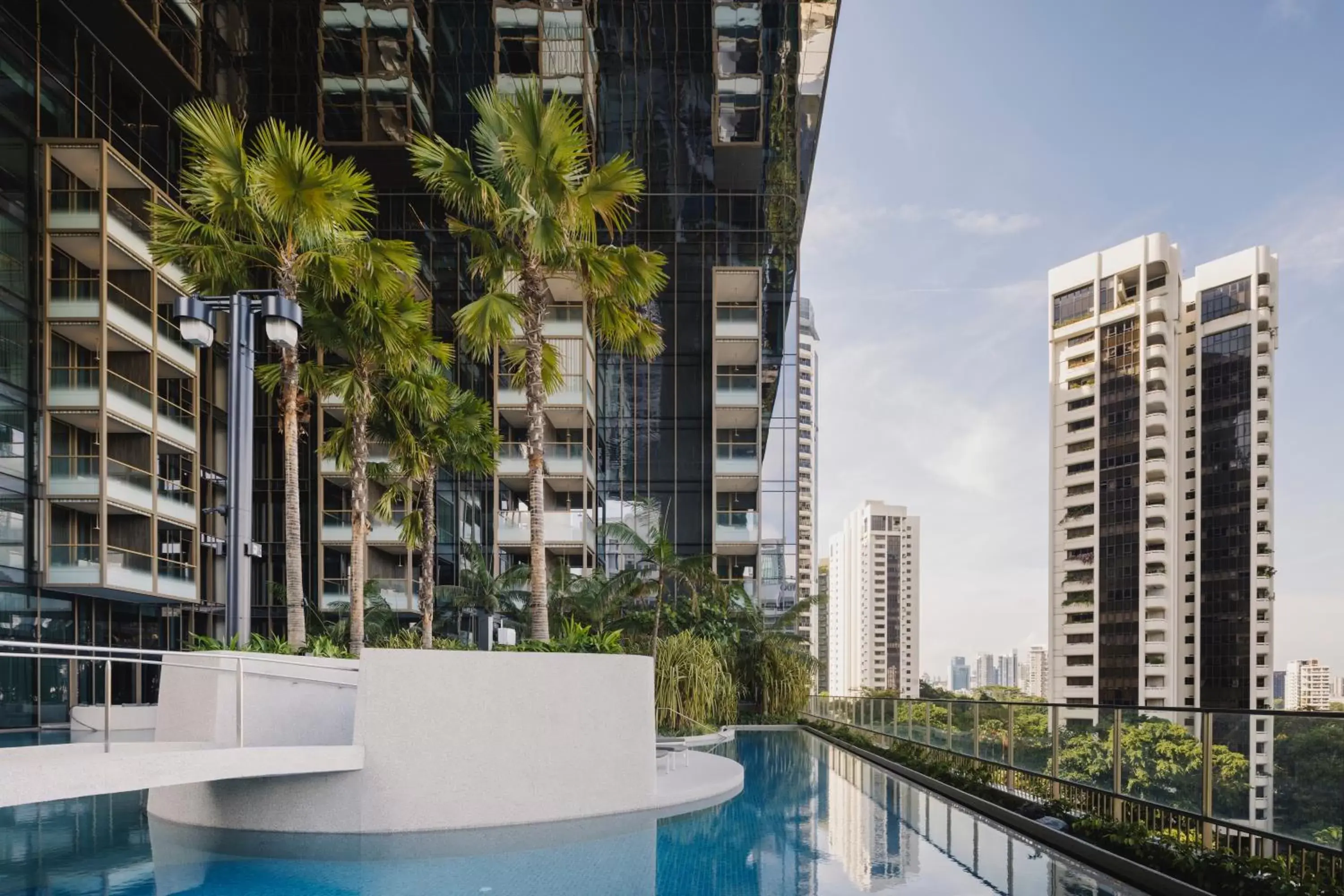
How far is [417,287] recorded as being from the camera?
36125 millimetres

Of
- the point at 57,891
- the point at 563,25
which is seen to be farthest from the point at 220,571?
the point at 57,891

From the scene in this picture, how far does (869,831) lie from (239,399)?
993cm

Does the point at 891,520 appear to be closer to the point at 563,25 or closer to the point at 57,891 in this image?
the point at 563,25

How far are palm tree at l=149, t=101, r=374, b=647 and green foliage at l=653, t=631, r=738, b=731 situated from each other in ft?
36.6

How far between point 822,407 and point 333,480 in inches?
5051

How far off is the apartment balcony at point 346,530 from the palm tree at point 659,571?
7832 mm

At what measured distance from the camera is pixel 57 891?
337 inches

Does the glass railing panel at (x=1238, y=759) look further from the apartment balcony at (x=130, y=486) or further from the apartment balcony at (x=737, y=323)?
the apartment balcony at (x=737, y=323)

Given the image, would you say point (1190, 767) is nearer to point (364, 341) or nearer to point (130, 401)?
point (364, 341)

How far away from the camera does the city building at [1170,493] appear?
8344 centimetres

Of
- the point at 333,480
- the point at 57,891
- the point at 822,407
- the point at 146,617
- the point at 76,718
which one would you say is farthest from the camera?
the point at 822,407

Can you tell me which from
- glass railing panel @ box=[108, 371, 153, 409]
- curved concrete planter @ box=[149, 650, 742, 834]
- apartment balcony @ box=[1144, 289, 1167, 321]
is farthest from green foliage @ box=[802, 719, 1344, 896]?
apartment balcony @ box=[1144, 289, 1167, 321]

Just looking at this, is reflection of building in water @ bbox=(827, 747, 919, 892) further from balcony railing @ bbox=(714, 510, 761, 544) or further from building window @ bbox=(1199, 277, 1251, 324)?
building window @ bbox=(1199, 277, 1251, 324)

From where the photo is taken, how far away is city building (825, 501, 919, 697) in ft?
538
